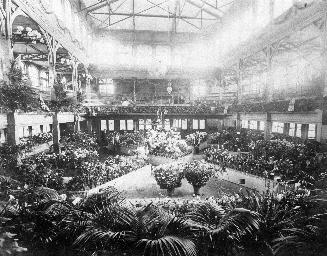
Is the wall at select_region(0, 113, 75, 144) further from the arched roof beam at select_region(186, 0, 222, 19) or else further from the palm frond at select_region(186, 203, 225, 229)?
the arched roof beam at select_region(186, 0, 222, 19)

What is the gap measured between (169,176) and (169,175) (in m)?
0.04

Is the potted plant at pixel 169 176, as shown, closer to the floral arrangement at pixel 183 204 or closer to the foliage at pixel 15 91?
the floral arrangement at pixel 183 204

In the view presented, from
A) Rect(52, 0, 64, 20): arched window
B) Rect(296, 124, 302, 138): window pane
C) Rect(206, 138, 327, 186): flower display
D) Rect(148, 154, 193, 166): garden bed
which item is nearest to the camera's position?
Rect(206, 138, 327, 186): flower display

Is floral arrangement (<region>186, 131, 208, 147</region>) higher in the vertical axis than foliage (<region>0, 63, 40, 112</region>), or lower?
lower

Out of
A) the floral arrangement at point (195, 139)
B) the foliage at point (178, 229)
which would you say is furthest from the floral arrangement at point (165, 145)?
the foliage at point (178, 229)

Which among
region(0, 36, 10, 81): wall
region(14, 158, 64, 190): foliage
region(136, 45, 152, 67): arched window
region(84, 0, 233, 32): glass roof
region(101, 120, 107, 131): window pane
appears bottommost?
region(14, 158, 64, 190): foliage

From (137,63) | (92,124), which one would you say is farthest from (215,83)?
(92,124)

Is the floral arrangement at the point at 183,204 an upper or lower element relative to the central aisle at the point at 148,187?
upper

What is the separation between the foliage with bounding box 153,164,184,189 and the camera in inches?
434

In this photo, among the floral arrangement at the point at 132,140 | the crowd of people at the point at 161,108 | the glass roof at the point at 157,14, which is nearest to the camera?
the floral arrangement at the point at 132,140

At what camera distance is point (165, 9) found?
3098cm

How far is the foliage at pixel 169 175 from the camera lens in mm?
11016

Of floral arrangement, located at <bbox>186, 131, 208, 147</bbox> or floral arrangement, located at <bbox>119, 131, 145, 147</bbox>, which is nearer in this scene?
floral arrangement, located at <bbox>186, 131, 208, 147</bbox>

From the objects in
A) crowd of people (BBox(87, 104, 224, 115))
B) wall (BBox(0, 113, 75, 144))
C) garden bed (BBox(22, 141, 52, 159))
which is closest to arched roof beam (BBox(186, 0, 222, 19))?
crowd of people (BBox(87, 104, 224, 115))
